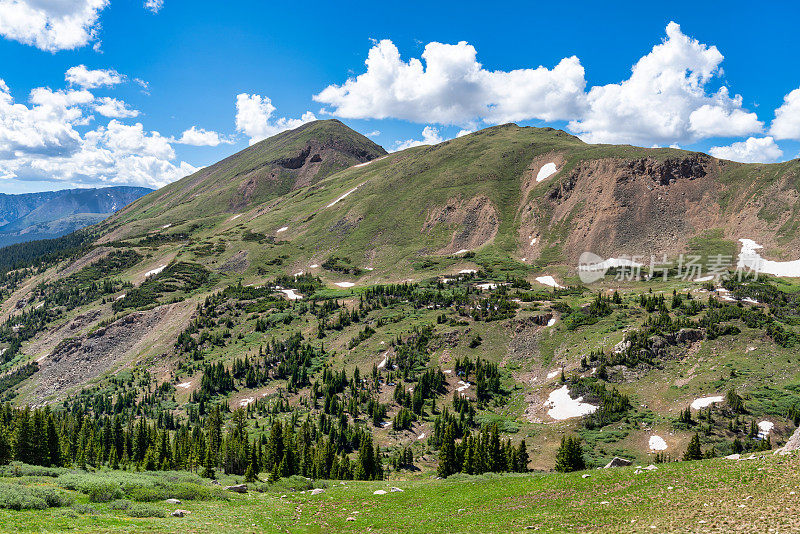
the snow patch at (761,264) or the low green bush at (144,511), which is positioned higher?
the snow patch at (761,264)

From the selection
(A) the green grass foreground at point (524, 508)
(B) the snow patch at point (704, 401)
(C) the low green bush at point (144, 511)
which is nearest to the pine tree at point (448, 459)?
(A) the green grass foreground at point (524, 508)

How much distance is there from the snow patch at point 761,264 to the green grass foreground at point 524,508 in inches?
5404

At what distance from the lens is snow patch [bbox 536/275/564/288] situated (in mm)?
150750

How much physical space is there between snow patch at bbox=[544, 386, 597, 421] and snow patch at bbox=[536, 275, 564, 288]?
6781 centimetres

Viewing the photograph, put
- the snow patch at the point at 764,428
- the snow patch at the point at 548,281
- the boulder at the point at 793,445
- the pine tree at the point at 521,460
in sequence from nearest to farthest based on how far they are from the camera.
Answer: the boulder at the point at 793,445 → the pine tree at the point at 521,460 → the snow patch at the point at 764,428 → the snow patch at the point at 548,281

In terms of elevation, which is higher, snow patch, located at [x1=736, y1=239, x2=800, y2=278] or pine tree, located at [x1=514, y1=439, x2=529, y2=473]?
snow patch, located at [x1=736, y1=239, x2=800, y2=278]

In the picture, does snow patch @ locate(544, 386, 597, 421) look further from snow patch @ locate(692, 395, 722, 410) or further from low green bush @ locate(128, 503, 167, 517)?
low green bush @ locate(128, 503, 167, 517)

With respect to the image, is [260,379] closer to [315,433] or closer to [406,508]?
[315,433]

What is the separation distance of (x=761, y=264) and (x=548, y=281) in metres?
65.9

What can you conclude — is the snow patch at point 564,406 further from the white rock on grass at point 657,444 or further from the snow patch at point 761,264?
the snow patch at point 761,264

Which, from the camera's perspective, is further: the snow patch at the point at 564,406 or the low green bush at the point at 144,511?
the snow patch at the point at 564,406

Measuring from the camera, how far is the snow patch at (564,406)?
80688mm

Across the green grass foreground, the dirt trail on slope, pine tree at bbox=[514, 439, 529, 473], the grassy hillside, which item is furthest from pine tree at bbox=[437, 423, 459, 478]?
the dirt trail on slope

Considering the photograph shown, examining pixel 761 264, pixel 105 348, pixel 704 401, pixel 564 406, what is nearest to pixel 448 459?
pixel 564 406
